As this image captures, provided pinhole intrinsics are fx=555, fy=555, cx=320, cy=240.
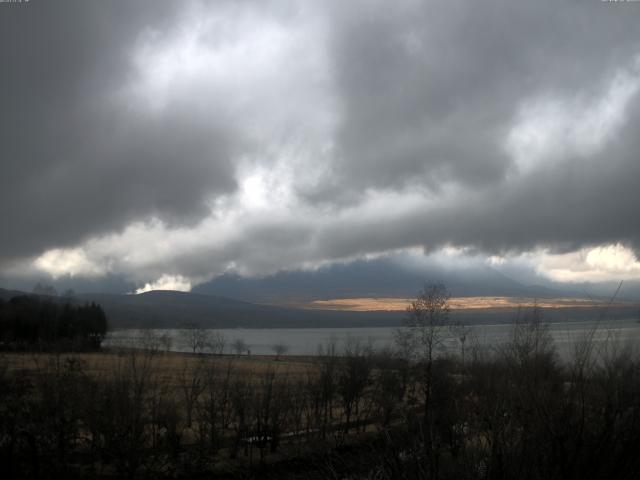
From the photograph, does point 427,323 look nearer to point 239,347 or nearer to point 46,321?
point 46,321

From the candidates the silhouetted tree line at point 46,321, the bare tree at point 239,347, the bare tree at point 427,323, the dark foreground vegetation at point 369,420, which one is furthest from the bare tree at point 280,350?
the dark foreground vegetation at point 369,420

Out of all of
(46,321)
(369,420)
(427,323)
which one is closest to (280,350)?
(46,321)

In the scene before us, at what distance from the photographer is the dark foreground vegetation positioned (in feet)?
22.9

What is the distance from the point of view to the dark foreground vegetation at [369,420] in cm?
698

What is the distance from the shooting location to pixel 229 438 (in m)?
34.8

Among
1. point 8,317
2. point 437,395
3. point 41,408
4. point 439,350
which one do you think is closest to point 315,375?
point 437,395

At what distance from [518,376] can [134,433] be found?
18.9 m

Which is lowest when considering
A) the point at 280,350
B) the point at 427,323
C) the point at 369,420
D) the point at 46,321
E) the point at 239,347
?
the point at 239,347

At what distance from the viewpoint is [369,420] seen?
4328 centimetres

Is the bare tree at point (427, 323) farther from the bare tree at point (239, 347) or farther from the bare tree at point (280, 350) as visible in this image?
the bare tree at point (239, 347)

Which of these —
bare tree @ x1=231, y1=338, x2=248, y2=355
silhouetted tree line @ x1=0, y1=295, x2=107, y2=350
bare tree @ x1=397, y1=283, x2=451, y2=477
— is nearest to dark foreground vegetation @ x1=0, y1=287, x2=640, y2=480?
bare tree @ x1=397, y1=283, x2=451, y2=477

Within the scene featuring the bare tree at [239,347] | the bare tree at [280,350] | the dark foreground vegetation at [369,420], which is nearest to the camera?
the dark foreground vegetation at [369,420]

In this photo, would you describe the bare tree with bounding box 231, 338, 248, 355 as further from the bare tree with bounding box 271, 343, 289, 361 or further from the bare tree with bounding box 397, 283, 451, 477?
the bare tree with bounding box 397, 283, 451, 477

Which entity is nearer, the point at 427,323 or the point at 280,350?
the point at 427,323
